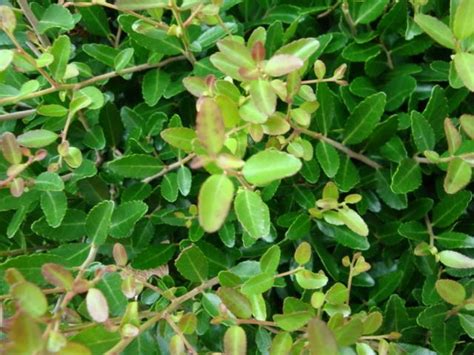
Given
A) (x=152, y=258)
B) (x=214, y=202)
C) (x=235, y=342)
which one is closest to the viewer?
(x=214, y=202)

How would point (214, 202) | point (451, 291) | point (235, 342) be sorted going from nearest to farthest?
1. point (214, 202)
2. point (235, 342)
3. point (451, 291)

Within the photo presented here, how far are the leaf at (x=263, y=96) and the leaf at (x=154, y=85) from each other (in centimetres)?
27

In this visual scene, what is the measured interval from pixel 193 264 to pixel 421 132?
0.33m

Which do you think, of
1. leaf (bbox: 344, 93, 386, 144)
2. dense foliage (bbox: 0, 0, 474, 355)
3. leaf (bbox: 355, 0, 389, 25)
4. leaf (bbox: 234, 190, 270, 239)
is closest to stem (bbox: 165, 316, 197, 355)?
dense foliage (bbox: 0, 0, 474, 355)

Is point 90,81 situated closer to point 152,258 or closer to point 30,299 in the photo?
point 152,258

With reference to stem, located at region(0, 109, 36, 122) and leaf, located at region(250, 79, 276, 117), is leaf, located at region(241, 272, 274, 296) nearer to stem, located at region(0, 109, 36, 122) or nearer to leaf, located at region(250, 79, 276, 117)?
leaf, located at region(250, 79, 276, 117)

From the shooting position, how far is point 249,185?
24.9 inches

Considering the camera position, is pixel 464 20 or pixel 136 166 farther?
pixel 136 166

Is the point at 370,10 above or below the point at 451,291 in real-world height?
above

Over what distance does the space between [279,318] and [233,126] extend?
0.68ft

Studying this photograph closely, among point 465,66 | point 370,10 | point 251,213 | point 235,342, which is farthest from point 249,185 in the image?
point 370,10

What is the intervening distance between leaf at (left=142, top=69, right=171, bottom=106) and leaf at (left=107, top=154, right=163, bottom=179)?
76 mm

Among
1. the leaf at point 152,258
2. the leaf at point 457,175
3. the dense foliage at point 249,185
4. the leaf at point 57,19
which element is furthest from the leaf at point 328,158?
the leaf at point 57,19

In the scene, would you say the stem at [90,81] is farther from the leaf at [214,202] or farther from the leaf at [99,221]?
the leaf at [214,202]
